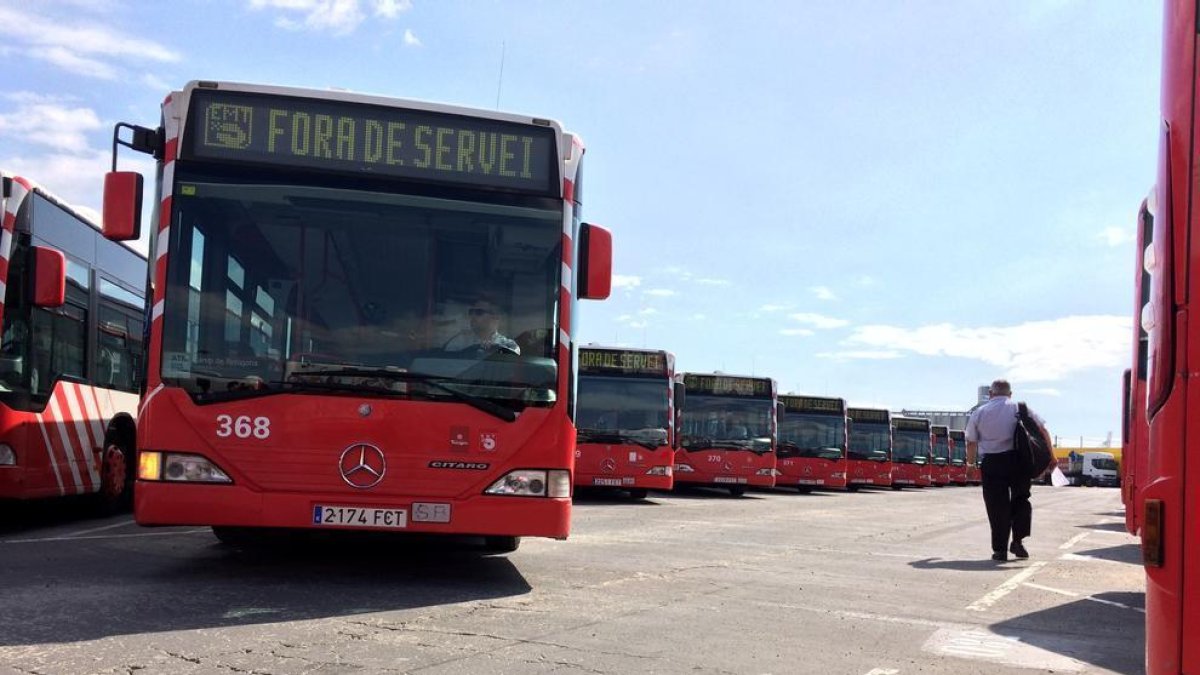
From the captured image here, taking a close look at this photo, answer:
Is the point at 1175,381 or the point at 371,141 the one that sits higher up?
the point at 371,141

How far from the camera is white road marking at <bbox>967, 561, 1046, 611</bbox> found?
7.84 meters

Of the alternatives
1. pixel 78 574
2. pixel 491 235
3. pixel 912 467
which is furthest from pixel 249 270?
pixel 912 467

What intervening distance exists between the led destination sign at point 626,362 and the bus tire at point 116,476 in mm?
9430

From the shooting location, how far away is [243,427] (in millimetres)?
6945

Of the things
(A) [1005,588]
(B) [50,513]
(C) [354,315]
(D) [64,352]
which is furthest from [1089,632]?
(B) [50,513]

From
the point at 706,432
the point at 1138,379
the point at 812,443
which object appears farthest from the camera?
the point at 812,443

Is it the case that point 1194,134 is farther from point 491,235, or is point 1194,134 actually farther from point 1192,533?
point 491,235

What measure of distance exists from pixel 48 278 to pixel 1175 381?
9588mm

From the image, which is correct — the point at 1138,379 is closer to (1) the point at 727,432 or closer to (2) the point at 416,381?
(2) the point at 416,381

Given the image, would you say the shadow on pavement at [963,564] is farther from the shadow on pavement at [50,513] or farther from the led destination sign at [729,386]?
the led destination sign at [729,386]

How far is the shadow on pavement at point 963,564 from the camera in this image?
10.4m

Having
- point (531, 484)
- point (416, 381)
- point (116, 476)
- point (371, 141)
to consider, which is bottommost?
point (116, 476)

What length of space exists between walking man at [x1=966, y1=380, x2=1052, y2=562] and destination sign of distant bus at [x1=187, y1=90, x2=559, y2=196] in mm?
5843

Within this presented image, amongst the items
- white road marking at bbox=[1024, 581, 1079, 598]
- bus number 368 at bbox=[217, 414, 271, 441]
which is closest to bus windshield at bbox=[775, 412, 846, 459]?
white road marking at bbox=[1024, 581, 1079, 598]
